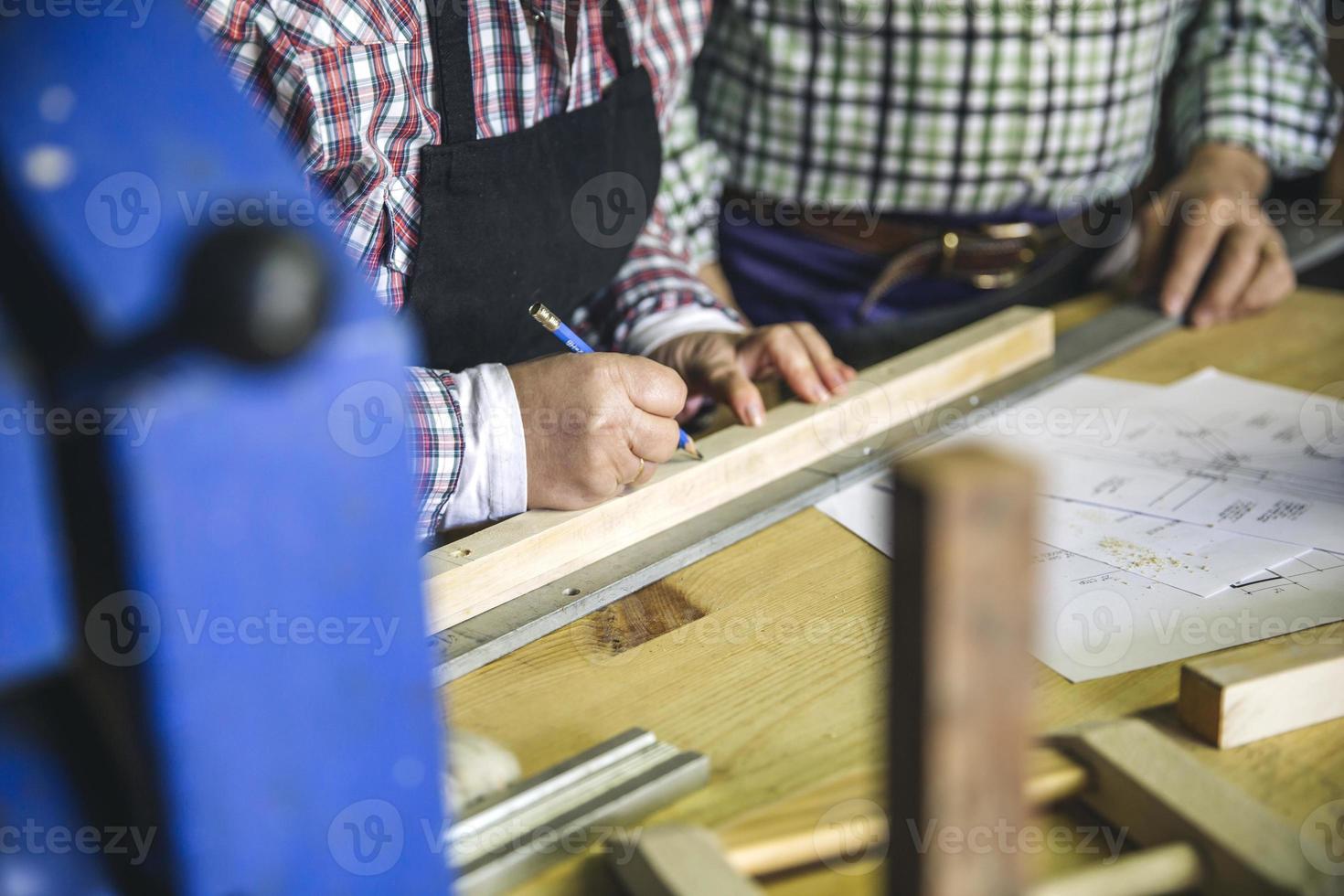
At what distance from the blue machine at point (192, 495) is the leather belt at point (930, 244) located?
151 cm

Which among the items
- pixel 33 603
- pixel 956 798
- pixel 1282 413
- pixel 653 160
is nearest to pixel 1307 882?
pixel 956 798

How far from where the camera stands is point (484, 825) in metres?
0.70

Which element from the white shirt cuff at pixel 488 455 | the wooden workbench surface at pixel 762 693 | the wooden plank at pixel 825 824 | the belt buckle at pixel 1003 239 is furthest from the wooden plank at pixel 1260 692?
the belt buckle at pixel 1003 239

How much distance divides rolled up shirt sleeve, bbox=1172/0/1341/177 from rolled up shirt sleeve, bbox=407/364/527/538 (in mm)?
1467

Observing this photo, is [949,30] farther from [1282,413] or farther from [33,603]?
[33,603]

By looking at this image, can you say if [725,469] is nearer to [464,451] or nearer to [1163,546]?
[464,451]

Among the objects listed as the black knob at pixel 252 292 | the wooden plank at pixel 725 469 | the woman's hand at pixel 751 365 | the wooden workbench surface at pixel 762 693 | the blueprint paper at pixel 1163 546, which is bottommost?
the wooden workbench surface at pixel 762 693

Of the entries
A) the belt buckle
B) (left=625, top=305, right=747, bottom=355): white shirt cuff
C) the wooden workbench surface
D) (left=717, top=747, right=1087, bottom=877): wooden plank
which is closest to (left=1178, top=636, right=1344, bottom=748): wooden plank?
the wooden workbench surface

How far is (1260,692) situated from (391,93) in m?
0.96

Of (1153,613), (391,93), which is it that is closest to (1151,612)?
(1153,613)

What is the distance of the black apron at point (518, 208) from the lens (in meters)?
1.23

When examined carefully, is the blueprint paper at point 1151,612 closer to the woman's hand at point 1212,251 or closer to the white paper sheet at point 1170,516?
the white paper sheet at point 1170,516

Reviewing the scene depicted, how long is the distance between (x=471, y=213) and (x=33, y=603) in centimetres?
79

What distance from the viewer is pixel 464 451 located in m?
1.09
